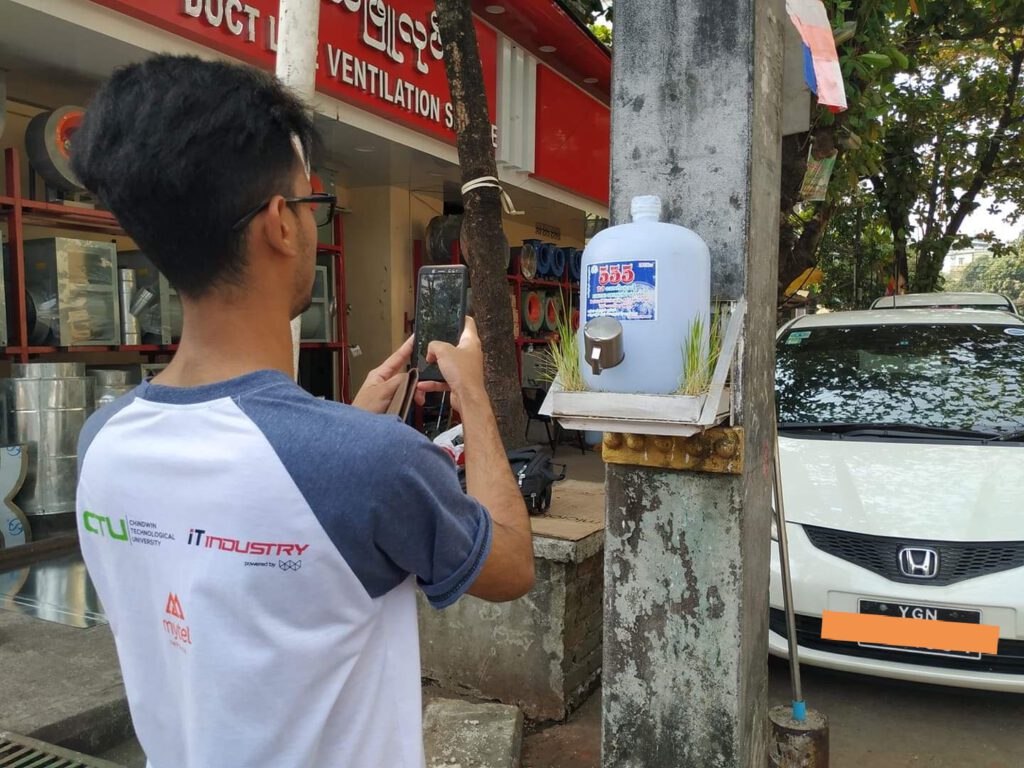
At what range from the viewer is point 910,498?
3340 millimetres

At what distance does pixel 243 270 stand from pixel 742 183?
1.33 meters

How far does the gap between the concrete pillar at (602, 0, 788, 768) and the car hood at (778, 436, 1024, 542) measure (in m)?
1.35

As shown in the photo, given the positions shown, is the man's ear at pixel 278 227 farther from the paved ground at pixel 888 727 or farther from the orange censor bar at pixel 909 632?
the orange censor bar at pixel 909 632

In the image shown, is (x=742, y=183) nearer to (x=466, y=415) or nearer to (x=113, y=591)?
(x=466, y=415)

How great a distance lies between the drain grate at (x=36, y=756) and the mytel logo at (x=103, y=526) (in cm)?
188

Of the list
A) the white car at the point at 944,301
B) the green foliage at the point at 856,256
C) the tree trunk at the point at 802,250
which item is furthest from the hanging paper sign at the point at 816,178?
the green foliage at the point at 856,256

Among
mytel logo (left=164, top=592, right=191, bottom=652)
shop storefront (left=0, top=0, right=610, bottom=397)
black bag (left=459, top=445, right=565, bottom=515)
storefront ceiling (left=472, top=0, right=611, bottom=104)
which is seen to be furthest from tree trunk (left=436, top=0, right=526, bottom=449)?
storefront ceiling (left=472, top=0, right=611, bottom=104)

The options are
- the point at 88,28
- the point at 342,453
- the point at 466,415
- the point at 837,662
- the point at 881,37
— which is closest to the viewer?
the point at 342,453

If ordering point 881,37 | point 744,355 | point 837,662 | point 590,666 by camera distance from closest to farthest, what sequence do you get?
point 744,355
point 837,662
point 590,666
point 881,37

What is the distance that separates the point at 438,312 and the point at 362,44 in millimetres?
4820

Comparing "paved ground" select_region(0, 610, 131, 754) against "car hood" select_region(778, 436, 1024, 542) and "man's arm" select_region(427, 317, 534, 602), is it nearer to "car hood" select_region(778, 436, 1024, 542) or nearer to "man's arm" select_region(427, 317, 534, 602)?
"man's arm" select_region(427, 317, 534, 602)

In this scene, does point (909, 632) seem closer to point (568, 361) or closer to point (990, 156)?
point (568, 361)

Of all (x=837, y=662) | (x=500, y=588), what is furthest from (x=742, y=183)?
(x=837, y=662)

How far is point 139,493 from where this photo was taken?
1.03 metres
